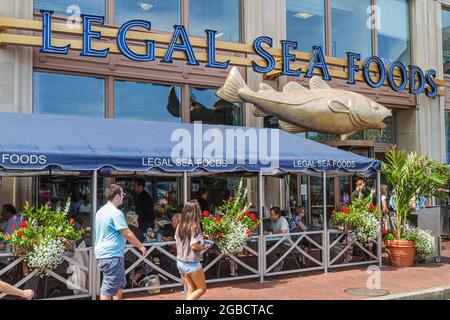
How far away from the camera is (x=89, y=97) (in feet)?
38.8

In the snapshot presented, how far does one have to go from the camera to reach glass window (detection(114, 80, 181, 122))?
12.2 meters

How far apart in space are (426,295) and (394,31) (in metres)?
11.8

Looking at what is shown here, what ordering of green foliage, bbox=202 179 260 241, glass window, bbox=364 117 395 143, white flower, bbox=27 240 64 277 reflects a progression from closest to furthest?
white flower, bbox=27 240 64 277
green foliage, bbox=202 179 260 241
glass window, bbox=364 117 395 143

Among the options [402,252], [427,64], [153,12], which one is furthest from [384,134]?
[153,12]

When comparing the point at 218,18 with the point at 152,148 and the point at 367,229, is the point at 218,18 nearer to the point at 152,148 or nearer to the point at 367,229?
the point at 152,148

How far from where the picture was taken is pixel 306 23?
15234 millimetres

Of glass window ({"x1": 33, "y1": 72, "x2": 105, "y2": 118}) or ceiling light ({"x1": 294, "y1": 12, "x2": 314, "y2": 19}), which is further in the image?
ceiling light ({"x1": 294, "y1": 12, "x2": 314, "y2": 19})

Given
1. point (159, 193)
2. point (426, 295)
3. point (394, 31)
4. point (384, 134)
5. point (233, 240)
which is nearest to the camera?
point (426, 295)

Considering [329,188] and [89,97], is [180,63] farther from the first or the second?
[329,188]

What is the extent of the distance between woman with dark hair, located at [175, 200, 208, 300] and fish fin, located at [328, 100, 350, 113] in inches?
308

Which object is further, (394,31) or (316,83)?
(394,31)

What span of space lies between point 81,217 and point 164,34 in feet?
15.9

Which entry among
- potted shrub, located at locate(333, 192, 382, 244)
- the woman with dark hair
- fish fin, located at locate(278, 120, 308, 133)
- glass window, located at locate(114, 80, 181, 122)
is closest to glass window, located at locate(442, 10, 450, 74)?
fish fin, located at locate(278, 120, 308, 133)

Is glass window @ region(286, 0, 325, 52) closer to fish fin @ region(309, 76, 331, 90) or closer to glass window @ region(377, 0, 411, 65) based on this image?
fish fin @ region(309, 76, 331, 90)
